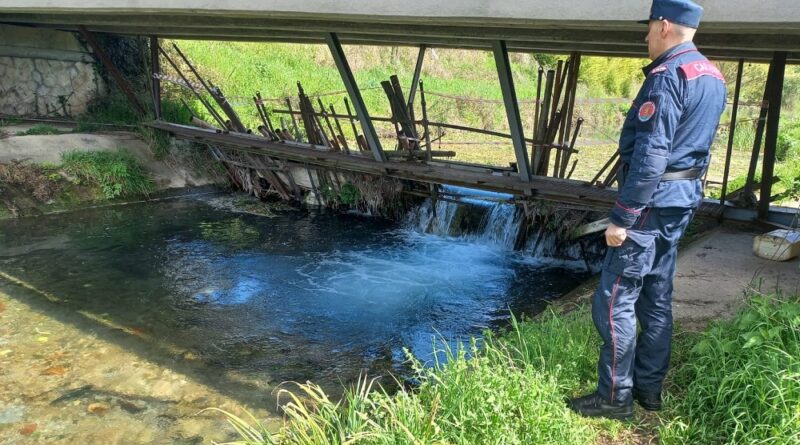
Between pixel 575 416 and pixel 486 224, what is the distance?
5.99 metres

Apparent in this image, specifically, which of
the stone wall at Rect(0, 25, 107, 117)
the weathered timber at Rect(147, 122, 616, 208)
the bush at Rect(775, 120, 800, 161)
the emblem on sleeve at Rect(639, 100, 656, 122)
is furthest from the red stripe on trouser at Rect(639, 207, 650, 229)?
the stone wall at Rect(0, 25, 107, 117)

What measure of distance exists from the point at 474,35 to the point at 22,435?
4784 mm

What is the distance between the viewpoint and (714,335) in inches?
132

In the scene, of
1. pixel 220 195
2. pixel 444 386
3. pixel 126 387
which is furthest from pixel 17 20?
pixel 444 386

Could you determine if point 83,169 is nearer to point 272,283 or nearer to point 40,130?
point 40,130

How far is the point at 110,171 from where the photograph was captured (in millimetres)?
10078

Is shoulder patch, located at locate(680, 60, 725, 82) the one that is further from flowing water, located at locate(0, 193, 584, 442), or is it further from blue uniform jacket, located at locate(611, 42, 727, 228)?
flowing water, located at locate(0, 193, 584, 442)

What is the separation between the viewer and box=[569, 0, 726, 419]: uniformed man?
8.67ft

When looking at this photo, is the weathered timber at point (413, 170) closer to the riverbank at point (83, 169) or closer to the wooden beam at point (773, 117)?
the riverbank at point (83, 169)

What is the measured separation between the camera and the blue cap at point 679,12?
2604 millimetres

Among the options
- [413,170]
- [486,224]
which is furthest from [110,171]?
[486,224]

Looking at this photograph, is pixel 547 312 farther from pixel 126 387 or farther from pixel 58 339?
pixel 58 339

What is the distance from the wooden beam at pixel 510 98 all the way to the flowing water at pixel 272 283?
67.8 inches

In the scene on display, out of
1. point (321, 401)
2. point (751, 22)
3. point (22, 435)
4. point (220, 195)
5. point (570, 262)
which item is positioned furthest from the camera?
point (220, 195)
